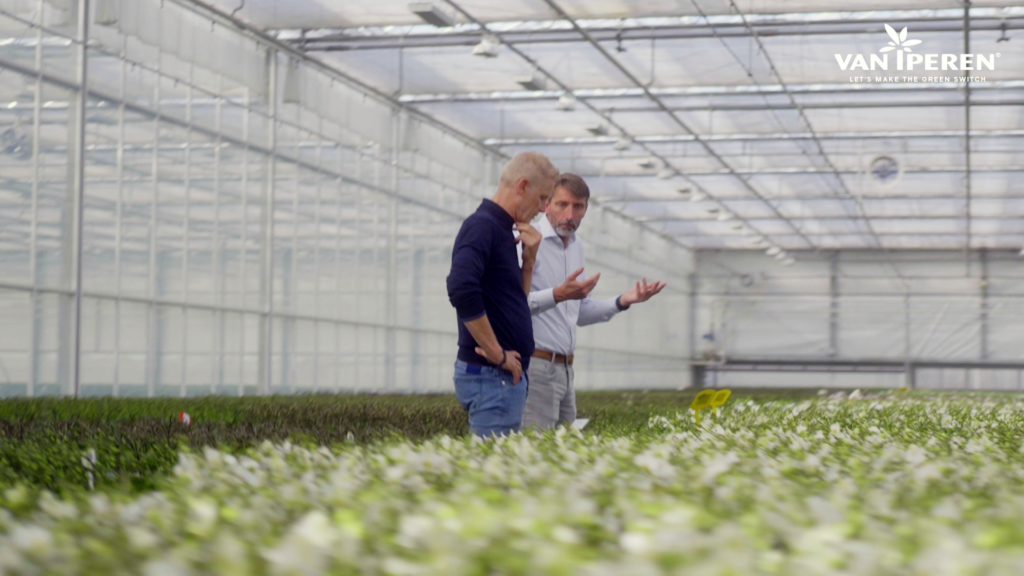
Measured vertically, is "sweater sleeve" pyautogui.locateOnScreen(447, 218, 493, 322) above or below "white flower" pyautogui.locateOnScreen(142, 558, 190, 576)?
above

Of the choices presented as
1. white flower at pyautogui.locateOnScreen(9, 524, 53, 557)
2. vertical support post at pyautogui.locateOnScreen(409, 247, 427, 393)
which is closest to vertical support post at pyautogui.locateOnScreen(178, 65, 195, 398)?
vertical support post at pyautogui.locateOnScreen(409, 247, 427, 393)

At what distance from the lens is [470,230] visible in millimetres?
4414

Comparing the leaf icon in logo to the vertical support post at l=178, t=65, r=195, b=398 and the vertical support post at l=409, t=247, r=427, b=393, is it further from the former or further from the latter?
the vertical support post at l=409, t=247, r=427, b=393

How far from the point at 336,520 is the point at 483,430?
101 inches

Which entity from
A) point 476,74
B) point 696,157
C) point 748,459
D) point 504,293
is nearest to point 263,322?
point 476,74

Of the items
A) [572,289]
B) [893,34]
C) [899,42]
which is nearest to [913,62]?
[899,42]

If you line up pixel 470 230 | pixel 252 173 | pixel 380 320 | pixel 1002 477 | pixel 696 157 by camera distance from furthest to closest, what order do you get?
pixel 696 157
pixel 380 320
pixel 252 173
pixel 470 230
pixel 1002 477

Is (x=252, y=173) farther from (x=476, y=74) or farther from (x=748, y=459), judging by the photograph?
(x=748, y=459)

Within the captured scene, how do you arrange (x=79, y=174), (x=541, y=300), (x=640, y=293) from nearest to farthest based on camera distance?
(x=541, y=300)
(x=640, y=293)
(x=79, y=174)

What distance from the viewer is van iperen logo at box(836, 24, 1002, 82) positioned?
1705cm

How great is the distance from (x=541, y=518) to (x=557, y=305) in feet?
12.1

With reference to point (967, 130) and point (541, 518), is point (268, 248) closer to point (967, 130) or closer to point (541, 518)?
point (967, 130)

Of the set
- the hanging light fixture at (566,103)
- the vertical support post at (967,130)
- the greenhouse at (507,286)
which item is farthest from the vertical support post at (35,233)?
the vertical support post at (967,130)

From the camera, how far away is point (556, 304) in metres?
5.21
